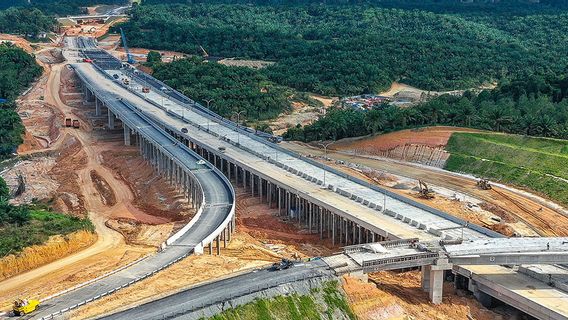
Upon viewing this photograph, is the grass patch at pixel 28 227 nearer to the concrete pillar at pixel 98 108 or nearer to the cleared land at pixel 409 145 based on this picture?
the cleared land at pixel 409 145

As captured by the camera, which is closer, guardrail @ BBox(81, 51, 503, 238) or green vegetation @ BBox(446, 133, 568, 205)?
guardrail @ BBox(81, 51, 503, 238)

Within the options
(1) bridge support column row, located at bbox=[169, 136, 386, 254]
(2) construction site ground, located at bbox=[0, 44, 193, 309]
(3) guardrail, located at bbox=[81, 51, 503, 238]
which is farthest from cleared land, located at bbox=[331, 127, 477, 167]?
(2) construction site ground, located at bbox=[0, 44, 193, 309]

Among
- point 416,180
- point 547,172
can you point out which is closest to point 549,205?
point 547,172

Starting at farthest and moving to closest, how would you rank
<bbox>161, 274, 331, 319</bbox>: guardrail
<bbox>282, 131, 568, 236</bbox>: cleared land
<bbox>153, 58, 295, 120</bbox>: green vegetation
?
<bbox>153, 58, 295, 120</bbox>: green vegetation
<bbox>282, 131, 568, 236</bbox>: cleared land
<bbox>161, 274, 331, 319</bbox>: guardrail

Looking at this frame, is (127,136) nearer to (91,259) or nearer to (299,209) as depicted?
(299,209)

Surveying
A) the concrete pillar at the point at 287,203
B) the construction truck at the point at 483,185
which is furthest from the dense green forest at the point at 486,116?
the concrete pillar at the point at 287,203

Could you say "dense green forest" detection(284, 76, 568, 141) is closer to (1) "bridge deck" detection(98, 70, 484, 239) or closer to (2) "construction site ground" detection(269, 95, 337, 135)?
(2) "construction site ground" detection(269, 95, 337, 135)
